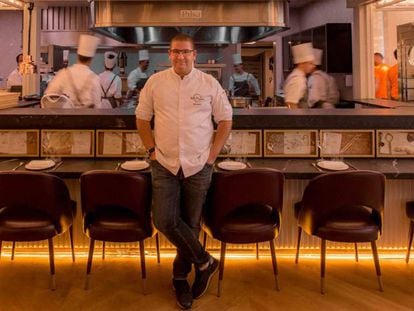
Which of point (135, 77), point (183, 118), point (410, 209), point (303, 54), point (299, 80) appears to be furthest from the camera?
point (135, 77)

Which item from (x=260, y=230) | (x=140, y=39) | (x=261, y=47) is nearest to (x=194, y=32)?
(x=140, y=39)

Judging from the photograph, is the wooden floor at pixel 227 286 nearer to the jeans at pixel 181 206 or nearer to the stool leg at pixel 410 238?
the stool leg at pixel 410 238

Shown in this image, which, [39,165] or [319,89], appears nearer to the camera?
[39,165]

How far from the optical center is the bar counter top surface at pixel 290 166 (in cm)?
294

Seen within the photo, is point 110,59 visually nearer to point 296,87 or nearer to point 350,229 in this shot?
point 296,87

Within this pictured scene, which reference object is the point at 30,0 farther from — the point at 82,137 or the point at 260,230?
the point at 260,230

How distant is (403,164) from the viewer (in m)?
3.19

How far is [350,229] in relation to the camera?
2.76m

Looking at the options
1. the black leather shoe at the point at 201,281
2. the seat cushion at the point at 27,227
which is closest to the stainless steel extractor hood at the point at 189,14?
the seat cushion at the point at 27,227

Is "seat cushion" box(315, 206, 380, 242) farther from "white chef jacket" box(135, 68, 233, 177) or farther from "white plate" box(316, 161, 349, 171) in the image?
"white chef jacket" box(135, 68, 233, 177)

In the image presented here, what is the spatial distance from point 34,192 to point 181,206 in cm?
81

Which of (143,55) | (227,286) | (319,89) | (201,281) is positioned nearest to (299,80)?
(319,89)

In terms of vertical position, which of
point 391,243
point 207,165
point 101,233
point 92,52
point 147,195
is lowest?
point 391,243

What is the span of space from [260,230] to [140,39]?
2.88 metres
